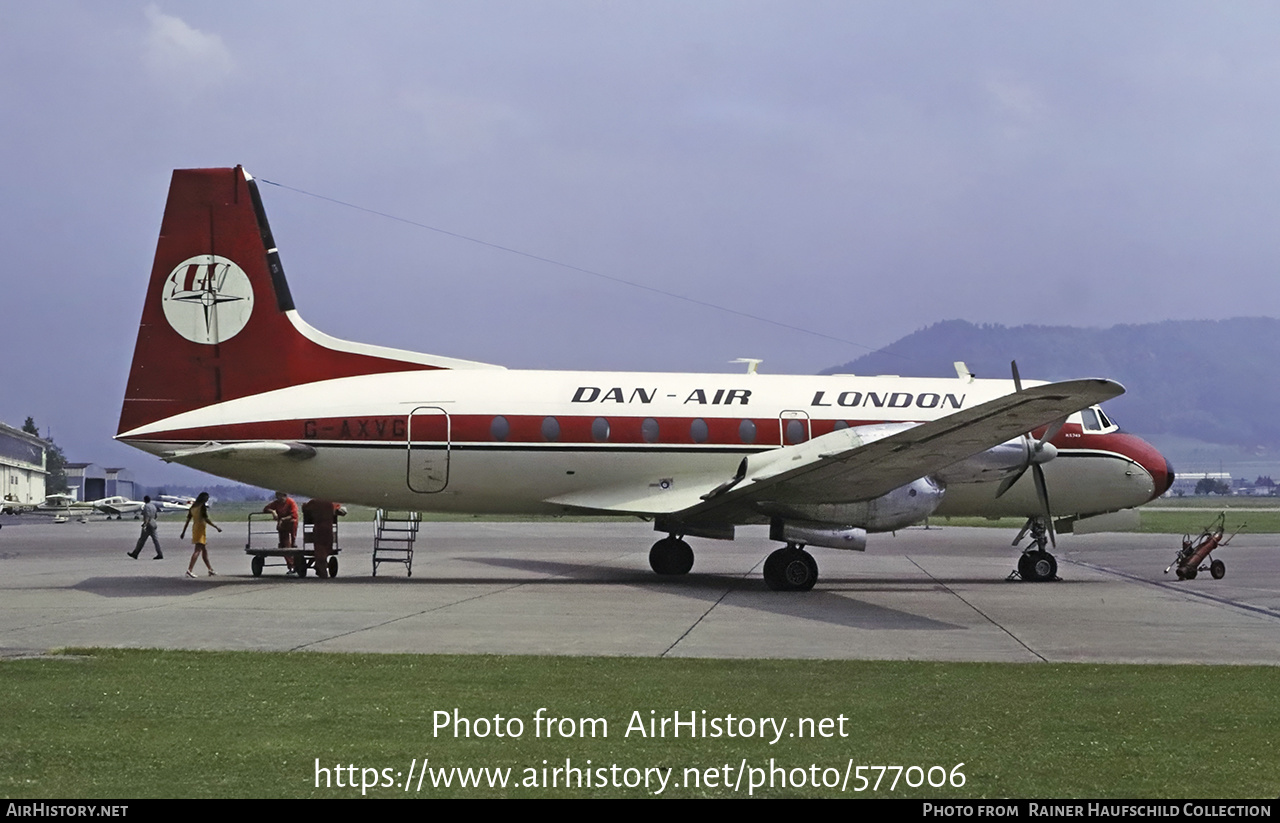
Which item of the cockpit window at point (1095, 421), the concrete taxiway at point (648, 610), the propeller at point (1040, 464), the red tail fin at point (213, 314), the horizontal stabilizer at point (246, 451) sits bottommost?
the concrete taxiway at point (648, 610)

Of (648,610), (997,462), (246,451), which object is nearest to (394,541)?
(246,451)

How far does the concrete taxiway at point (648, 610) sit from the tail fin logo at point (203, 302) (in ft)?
14.9

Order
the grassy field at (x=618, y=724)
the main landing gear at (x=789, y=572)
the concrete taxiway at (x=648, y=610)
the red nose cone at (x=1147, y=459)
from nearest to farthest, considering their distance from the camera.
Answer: the grassy field at (x=618, y=724), the concrete taxiway at (x=648, y=610), the main landing gear at (x=789, y=572), the red nose cone at (x=1147, y=459)

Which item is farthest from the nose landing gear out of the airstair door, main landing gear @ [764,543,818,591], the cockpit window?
the cockpit window

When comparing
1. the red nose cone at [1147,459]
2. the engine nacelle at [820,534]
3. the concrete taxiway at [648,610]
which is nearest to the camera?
the concrete taxiway at [648,610]

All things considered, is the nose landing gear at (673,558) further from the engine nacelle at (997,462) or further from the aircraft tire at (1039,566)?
the aircraft tire at (1039,566)

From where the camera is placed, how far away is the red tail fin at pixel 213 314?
71.6ft

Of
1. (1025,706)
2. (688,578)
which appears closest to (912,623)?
(1025,706)

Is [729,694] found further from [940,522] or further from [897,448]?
[940,522]

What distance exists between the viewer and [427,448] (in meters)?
21.8

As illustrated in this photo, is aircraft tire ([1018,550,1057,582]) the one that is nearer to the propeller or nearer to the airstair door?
the propeller

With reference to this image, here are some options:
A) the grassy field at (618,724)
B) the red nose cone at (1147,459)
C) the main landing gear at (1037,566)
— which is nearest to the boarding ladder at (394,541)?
the grassy field at (618,724)

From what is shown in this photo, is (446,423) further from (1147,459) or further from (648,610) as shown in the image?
(1147,459)

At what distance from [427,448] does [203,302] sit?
4.87 m
